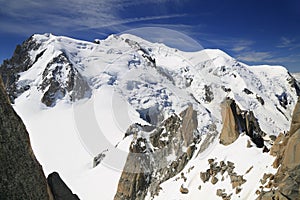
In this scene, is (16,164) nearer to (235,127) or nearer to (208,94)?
(235,127)

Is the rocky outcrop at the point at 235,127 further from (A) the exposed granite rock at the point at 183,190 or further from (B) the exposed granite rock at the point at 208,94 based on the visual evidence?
(B) the exposed granite rock at the point at 208,94

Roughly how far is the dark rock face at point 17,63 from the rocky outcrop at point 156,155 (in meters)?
74.5

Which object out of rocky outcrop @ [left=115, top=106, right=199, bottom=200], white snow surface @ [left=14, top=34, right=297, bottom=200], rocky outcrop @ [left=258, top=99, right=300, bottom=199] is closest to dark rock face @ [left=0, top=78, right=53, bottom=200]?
rocky outcrop @ [left=258, top=99, right=300, bottom=199]

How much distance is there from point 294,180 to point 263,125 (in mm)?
89681

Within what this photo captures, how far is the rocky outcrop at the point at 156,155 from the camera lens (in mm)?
53312

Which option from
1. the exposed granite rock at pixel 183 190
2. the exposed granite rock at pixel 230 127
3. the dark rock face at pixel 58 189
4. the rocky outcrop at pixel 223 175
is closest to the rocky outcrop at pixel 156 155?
the exposed granite rock at pixel 183 190

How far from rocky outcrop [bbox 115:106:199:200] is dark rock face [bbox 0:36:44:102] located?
245 ft

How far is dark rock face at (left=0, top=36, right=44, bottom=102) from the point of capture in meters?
125

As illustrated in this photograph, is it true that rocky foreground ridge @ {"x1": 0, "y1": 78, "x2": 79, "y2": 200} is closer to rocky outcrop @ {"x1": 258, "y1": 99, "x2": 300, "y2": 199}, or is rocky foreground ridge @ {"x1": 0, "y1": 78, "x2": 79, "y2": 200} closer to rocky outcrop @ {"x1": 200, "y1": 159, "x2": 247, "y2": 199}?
rocky outcrop @ {"x1": 258, "y1": 99, "x2": 300, "y2": 199}

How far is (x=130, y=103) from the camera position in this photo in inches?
3824

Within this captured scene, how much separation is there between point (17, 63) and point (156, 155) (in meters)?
95.9

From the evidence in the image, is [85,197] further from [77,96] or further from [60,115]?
[77,96]

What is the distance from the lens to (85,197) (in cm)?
5484

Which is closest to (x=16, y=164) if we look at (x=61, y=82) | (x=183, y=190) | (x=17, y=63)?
(x=183, y=190)
